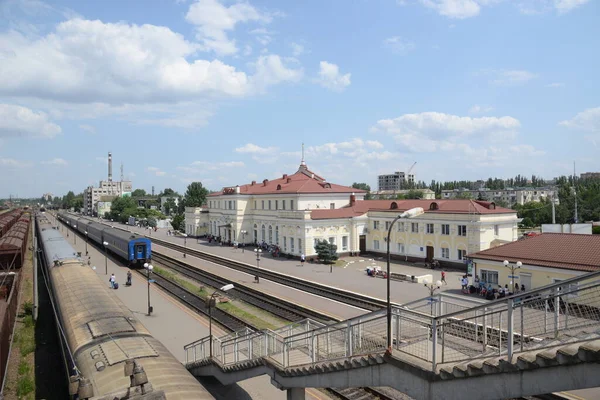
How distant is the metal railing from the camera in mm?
7332

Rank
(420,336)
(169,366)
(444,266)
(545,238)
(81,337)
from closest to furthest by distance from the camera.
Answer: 1. (420,336)
2. (169,366)
3. (81,337)
4. (545,238)
5. (444,266)

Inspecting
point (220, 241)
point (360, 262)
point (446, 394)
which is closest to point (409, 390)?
point (446, 394)

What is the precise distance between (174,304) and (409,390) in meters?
23.8

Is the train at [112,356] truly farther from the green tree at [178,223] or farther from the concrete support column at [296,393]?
the green tree at [178,223]

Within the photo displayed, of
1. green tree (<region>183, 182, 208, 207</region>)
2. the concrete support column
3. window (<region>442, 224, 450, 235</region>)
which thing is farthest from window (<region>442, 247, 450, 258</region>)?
green tree (<region>183, 182, 208, 207</region>)

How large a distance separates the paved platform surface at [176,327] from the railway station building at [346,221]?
766 inches

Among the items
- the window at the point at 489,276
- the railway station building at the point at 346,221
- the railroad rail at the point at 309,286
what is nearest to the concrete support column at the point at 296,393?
the railroad rail at the point at 309,286

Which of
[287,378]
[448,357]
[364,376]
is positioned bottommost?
[287,378]

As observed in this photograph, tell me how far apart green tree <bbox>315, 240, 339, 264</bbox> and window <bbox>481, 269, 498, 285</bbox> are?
17.8 metres

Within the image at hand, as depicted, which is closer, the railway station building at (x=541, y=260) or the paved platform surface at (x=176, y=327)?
the paved platform surface at (x=176, y=327)

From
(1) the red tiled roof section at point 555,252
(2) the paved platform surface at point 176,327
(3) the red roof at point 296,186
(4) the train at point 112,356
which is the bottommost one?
(2) the paved platform surface at point 176,327

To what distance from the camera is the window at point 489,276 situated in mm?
28844

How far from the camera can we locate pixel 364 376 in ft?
32.2

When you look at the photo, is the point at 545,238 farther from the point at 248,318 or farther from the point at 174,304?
the point at 174,304
